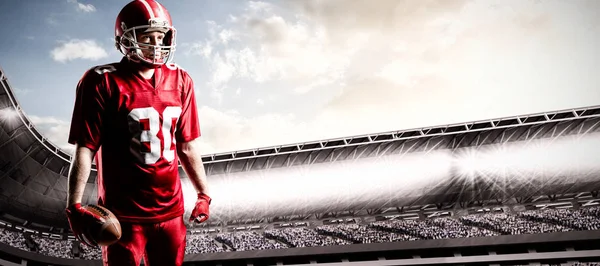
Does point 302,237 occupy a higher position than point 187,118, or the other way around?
Answer: point 302,237

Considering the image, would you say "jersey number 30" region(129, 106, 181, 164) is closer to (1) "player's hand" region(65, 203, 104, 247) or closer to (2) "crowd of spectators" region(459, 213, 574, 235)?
(1) "player's hand" region(65, 203, 104, 247)

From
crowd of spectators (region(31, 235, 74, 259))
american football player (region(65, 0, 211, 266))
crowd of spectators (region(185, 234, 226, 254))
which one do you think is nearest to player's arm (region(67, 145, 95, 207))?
american football player (region(65, 0, 211, 266))

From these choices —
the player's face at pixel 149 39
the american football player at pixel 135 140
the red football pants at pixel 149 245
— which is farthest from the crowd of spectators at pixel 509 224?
the player's face at pixel 149 39

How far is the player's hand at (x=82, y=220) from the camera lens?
2.91 m

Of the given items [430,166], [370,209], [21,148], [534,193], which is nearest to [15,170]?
[21,148]

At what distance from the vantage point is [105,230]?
290cm

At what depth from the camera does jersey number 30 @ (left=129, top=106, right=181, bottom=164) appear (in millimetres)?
3225

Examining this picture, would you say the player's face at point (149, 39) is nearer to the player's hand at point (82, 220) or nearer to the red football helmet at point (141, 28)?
the red football helmet at point (141, 28)

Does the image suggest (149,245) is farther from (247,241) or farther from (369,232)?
(247,241)

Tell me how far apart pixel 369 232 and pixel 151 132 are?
89.7 ft

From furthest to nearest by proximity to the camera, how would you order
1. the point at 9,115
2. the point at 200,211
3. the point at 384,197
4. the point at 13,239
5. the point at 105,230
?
the point at 384,197
the point at 13,239
the point at 9,115
the point at 200,211
the point at 105,230

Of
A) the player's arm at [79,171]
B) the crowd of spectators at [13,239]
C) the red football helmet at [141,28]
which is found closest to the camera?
the player's arm at [79,171]

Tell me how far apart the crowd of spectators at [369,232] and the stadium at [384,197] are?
9cm

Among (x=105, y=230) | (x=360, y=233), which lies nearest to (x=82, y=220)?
(x=105, y=230)
